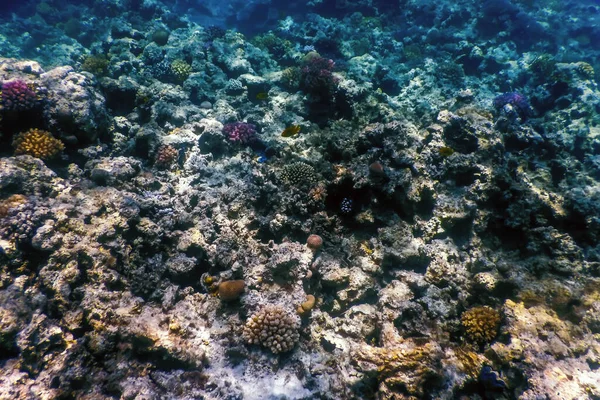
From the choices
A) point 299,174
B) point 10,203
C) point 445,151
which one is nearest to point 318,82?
point 299,174

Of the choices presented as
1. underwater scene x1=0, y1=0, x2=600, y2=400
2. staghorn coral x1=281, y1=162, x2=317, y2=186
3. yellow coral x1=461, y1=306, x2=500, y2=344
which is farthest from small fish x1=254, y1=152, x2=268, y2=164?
yellow coral x1=461, y1=306, x2=500, y2=344

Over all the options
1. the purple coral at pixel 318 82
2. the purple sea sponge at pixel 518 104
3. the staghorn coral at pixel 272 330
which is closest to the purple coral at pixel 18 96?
the staghorn coral at pixel 272 330

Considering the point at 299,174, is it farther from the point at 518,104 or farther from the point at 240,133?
the point at 518,104

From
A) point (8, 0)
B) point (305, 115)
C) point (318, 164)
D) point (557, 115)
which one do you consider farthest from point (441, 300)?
point (8, 0)

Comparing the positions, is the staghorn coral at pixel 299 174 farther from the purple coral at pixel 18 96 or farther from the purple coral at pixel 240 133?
the purple coral at pixel 18 96

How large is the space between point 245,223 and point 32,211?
10.5 ft

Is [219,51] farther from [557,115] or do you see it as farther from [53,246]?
[557,115]

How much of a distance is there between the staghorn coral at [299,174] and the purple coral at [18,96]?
4.96m

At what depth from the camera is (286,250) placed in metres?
4.84

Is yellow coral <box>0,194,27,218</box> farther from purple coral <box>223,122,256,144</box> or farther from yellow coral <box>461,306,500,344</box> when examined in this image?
yellow coral <box>461,306,500,344</box>

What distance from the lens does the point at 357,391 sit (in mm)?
4016

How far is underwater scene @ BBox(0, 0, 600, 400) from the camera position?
3.92 metres

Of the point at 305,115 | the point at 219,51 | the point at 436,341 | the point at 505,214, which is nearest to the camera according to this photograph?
the point at 436,341

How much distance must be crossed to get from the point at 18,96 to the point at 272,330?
630cm
